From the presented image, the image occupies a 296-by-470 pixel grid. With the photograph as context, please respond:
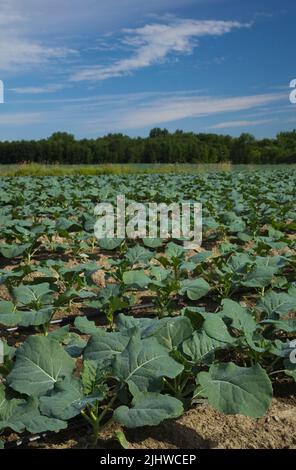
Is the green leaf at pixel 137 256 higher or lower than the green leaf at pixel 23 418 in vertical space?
higher

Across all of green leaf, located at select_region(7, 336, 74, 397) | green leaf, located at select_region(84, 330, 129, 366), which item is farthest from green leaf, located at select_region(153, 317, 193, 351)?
green leaf, located at select_region(7, 336, 74, 397)

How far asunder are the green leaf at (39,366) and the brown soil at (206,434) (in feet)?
0.75

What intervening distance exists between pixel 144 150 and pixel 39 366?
43227 mm

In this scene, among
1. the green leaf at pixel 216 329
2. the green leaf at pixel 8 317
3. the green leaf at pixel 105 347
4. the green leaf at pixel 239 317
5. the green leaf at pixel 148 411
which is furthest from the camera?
the green leaf at pixel 8 317

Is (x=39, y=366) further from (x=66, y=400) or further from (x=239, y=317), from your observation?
(x=239, y=317)

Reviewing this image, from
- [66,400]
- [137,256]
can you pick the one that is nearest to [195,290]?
[137,256]

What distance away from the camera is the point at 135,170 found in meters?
26.3

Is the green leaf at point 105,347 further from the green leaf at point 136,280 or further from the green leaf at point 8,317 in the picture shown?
the green leaf at point 136,280

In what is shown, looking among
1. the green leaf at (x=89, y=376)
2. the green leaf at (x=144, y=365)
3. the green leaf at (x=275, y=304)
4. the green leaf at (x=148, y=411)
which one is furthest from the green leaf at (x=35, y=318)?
the green leaf at (x=275, y=304)

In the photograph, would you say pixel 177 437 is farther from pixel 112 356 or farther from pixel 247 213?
pixel 247 213

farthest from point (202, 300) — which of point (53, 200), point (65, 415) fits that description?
point (53, 200)

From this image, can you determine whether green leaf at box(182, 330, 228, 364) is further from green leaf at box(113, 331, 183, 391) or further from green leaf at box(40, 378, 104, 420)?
green leaf at box(40, 378, 104, 420)

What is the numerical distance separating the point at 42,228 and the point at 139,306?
186 cm

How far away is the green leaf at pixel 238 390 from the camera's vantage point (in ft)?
5.91
